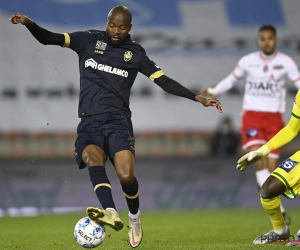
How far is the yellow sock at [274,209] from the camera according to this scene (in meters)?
7.45

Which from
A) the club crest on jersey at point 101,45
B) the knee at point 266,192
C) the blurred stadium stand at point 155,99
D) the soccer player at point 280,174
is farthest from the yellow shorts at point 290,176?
the blurred stadium stand at point 155,99

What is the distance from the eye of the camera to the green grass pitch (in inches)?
315

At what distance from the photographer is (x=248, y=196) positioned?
14.7 metres

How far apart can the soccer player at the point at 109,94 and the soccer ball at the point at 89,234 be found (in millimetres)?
424

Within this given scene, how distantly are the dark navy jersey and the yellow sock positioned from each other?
161cm

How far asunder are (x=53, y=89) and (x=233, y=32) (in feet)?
13.4

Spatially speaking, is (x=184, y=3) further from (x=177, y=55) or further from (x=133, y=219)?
(x=133, y=219)

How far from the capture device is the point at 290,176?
7207 millimetres

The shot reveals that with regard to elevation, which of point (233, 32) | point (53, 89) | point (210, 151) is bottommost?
point (210, 151)

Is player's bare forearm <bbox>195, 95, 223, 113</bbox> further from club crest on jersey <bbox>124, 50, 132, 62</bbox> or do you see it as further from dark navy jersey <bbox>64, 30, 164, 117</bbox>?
club crest on jersey <bbox>124, 50, 132, 62</bbox>

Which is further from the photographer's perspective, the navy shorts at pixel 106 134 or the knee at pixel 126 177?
the navy shorts at pixel 106 134

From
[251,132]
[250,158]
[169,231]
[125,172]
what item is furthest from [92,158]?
[251,132]

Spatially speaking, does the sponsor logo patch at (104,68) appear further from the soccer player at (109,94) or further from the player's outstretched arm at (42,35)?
the player's outstretched arm at (42,35)

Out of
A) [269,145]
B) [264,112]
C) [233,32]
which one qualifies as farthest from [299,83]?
[233,32]
